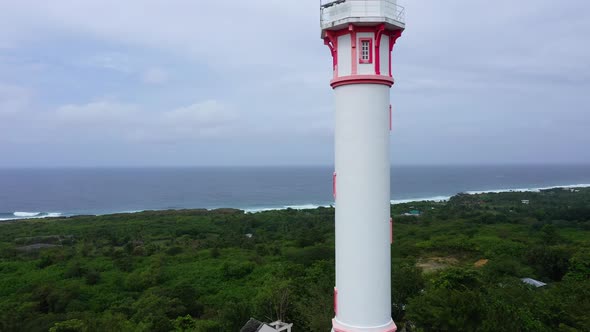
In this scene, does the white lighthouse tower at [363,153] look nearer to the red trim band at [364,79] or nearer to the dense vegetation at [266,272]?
the red trim band at [364,79]

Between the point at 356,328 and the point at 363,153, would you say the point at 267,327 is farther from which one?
the point at 363,153

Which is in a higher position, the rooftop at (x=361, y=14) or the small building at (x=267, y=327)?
the rooftop at (x=361, y=14)

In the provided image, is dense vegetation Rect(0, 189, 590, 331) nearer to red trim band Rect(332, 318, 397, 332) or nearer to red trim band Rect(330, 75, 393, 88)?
red trim band Rect(332, 318, 397, 332)

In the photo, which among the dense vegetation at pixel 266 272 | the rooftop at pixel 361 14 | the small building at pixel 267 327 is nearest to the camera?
the rooftop at pixel 361 14

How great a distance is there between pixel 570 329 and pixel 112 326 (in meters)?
12.7

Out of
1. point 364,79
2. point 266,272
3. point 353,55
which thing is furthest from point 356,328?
point 266,272

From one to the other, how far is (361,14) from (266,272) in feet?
68.8

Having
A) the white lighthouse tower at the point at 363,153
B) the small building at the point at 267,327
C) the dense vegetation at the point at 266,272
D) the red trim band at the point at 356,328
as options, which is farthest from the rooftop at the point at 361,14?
the small building at the point at 267,327

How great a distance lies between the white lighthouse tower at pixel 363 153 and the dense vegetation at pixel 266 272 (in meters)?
4.61

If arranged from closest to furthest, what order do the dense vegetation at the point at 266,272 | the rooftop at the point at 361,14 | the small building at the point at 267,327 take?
1. the rooftop at the point at 361,14
2. the small building at the point at 267,327
3. the dense vegetation at the point at 266,272

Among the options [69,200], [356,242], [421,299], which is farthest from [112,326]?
[69,200]

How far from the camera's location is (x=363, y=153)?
19.0 feet

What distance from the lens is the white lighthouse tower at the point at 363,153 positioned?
577cm

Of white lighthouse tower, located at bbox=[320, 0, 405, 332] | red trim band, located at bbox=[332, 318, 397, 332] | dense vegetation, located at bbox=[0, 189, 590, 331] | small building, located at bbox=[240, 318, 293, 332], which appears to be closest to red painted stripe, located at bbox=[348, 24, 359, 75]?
white lighthouse tower, located at bbox=[320, 0, 405, 332]
